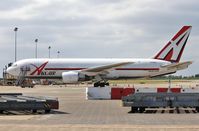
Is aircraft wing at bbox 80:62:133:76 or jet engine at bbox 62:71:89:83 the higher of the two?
aircraft wing at bbox 80:62:133:76

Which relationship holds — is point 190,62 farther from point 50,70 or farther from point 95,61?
point 50,70

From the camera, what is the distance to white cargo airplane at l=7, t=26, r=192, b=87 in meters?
57.1

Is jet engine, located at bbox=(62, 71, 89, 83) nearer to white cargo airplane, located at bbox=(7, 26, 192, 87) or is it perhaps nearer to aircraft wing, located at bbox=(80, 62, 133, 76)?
white cargo airplane, located at bbox=(7, 26, 192, 87)

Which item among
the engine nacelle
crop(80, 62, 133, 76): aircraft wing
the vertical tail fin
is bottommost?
the engine nacelle

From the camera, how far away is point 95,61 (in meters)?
59.2

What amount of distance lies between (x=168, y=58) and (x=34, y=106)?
36.7 m

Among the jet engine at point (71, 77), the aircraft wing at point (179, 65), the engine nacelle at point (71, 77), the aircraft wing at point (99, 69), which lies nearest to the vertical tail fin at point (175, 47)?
the aircraft wing at point (179, 65)

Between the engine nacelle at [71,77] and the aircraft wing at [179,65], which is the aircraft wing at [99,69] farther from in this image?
the aircraft wing at [179,65]

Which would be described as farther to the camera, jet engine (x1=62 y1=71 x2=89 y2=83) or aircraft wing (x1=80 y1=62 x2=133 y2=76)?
aircraft wing (x1=80 y1=62 x2=133 y2=76)

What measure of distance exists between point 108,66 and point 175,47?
8.39 meters

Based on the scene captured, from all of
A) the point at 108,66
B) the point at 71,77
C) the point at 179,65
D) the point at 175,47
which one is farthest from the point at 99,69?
the point at 175,47

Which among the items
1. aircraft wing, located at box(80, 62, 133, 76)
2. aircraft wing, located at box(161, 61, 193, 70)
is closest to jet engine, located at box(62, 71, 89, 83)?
aircraft wing, located at box(80, 62, 133, 76)

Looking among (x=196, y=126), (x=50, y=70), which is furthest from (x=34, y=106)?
(x=50, y=70)

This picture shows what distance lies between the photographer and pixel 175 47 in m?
59.0
